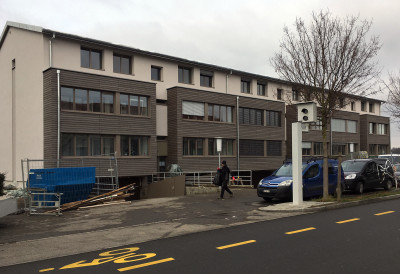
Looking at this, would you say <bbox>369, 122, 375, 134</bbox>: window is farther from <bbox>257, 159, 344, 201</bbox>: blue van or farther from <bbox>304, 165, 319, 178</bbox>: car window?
<bbox>304, 165, 319, 178</bbox>: car window

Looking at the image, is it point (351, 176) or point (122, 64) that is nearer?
point (351, 176)

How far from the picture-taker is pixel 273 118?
119 feet

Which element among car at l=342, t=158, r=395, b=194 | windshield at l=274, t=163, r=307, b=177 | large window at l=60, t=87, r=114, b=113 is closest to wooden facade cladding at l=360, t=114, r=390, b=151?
car at l=342, t=158, r=395, b=194

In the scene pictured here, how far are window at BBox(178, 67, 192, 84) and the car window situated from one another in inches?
731

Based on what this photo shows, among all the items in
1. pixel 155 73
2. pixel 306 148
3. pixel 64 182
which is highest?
pixel 155 73

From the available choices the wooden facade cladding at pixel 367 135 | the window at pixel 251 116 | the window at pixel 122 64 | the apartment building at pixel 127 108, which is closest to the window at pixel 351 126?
the wooden facade cladding at pixel 367 135

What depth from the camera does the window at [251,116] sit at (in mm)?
32969

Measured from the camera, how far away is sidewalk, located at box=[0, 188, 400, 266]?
733 centimetres

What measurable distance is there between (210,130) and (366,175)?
15.7m

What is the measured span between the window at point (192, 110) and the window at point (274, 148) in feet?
29.2

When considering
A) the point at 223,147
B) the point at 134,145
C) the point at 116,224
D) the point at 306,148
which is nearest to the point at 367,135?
the point at 306,148

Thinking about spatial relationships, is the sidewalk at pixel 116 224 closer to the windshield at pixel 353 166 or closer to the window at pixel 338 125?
the windshield at pixel 353 166

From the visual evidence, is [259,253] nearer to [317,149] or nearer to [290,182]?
[290,182]

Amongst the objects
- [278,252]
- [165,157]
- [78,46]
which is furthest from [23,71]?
[278,252]
